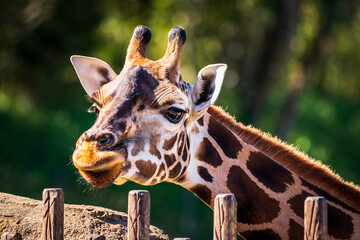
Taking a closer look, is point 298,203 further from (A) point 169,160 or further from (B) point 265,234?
(A) point 169,160

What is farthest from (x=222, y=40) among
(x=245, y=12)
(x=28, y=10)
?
(x=28, y=10)

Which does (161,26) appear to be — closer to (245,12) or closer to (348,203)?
(245,12)

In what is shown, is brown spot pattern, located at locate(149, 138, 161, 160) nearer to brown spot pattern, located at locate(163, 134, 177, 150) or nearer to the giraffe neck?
brown spot pattern, located at locate(163, 134, 177, 150)

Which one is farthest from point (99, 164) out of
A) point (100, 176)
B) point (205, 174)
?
point (205, 174)

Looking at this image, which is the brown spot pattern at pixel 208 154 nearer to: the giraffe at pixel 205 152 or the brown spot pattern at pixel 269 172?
the giraffe at pixel 205 152

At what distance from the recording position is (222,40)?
71.9 ft

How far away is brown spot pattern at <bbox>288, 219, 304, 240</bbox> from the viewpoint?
5273 mm

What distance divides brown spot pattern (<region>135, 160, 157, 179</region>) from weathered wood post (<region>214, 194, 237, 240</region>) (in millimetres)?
979

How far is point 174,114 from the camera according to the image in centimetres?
522

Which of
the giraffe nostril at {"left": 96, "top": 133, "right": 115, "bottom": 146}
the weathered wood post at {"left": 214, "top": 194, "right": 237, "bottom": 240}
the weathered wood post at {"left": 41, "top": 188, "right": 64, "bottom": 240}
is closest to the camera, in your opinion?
the weathered wood post at {"left": 214, "top": 194, "right": 237, "bottom": 240}

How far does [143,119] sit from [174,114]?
0.29 m

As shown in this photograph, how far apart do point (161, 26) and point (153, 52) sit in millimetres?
1741

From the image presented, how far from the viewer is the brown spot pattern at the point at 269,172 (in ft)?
17.8

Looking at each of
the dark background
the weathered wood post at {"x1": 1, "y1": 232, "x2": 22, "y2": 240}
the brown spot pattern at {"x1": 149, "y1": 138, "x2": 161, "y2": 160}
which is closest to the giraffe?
the brown spot pattern at {"x1": 149, "y1": 138, "x2": 161, "y2": 160}
